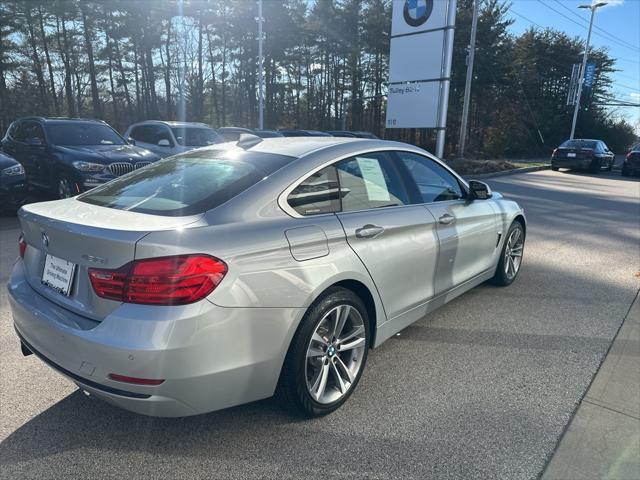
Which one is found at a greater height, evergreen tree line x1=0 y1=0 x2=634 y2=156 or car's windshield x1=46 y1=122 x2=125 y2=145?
evergreen tree line x1=0 y1=0 x2=634 y2=156

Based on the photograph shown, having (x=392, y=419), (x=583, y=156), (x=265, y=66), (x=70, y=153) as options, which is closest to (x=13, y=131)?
(x=70, y=153)

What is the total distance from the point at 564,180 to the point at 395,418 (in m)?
17.8

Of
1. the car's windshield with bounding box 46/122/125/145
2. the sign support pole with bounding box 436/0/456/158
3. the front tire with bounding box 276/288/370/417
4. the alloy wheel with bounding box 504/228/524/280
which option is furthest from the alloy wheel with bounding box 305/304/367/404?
the sign support pole with bounding box 436/0/456/158

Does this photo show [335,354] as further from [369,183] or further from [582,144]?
[582,144]

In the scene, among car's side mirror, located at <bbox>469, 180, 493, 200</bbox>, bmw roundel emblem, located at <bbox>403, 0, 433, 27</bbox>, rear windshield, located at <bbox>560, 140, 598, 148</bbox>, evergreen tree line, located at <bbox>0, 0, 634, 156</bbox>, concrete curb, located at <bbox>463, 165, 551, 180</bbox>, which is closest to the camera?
car's side mirror, located at <bbox>469, 180, 493, 200</bbox>

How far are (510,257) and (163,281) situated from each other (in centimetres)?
407

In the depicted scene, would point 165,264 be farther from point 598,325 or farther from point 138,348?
point 598,325

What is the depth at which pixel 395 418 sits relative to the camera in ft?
8.90

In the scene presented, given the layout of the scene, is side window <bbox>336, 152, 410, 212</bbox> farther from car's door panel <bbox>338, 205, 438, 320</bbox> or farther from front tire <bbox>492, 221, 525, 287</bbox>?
front tire <bbox>492, 221, 525, 287</bbox>

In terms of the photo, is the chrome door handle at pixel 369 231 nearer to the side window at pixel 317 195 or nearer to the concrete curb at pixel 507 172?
the side window at pixel 317 195

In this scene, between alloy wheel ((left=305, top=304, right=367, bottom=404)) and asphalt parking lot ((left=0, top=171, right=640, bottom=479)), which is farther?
alloy wheel ((left=305, top=304, right=367, bottom=404))

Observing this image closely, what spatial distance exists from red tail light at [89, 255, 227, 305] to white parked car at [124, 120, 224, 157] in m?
9.34

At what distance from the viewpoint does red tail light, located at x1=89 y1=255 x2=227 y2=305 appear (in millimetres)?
2033

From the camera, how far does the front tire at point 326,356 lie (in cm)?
249
